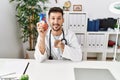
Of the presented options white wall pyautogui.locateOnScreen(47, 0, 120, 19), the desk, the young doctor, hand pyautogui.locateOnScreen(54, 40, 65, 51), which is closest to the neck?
the young doctor

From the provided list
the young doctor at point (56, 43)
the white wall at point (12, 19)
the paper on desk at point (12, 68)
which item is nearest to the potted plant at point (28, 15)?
the white wall at point (12, 19)

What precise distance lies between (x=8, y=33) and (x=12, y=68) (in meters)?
1.38

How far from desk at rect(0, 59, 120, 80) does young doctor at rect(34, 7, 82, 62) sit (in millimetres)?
90

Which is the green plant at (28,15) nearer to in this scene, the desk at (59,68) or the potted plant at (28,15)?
the potted plant at (28,15)

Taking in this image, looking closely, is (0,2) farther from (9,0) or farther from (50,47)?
(50,47)

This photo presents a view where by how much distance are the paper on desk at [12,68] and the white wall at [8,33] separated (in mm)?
850

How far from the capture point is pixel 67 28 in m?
→ 2.91

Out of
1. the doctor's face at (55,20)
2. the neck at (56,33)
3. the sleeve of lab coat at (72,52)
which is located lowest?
the sleeve of lab coat at (72,52)

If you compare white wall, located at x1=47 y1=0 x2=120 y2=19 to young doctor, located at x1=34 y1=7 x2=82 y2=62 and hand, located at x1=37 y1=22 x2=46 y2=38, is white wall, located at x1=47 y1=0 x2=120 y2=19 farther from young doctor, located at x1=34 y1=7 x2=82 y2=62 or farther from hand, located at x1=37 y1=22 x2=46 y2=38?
hand, located at x1=37 y1=22 x2=46 y2=38

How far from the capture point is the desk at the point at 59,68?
3.75 ft

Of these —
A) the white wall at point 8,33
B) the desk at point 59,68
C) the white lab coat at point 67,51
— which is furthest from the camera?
the white wall at point 8,33

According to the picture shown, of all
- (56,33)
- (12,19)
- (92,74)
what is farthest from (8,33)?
(92,74)

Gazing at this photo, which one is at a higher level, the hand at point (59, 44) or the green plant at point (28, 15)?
the green plant at point (28, 15)

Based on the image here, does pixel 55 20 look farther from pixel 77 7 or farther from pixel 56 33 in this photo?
pixel 77 7
